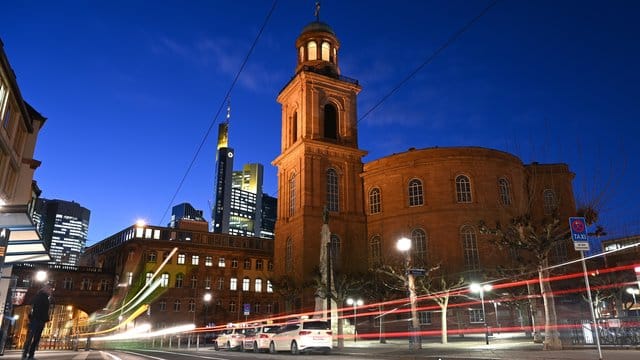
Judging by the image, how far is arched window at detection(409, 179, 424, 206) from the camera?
5178 cm

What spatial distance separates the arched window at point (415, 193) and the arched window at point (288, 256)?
13974 mm

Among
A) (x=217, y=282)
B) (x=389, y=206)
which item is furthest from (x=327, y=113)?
(x=217, y=282)

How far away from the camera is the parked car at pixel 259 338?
25.6 metres

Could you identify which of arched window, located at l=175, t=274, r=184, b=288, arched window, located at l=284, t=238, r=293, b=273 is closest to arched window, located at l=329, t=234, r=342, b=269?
arched window, located at l=284, t=238, r=293, b=273

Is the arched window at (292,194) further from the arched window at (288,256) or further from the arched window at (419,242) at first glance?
the arched window at (419,242)

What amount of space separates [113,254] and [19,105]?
198 ft

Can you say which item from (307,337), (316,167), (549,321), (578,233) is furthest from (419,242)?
(578,233)

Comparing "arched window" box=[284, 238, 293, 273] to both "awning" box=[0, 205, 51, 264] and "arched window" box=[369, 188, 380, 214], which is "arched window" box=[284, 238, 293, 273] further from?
"awning" box=[0, 205, 51, 264]

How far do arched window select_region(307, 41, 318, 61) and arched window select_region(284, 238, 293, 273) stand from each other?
23.2 meters

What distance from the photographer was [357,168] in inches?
2269

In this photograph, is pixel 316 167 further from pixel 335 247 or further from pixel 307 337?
pixel 307 337

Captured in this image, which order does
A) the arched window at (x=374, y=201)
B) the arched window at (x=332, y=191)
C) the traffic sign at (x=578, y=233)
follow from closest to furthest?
the traffic sign at (x=578, y=233) → the arched window at (x=332, y=191) → the arched window at (x=374, y=201)

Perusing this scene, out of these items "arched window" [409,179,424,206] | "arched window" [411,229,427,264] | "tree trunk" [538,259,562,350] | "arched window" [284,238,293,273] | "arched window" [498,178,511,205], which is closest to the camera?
"tree trunk" [538,259,562,350]

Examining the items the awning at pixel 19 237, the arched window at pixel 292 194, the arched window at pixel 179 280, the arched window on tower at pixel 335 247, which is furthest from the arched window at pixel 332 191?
the awning at pixel 19 237
